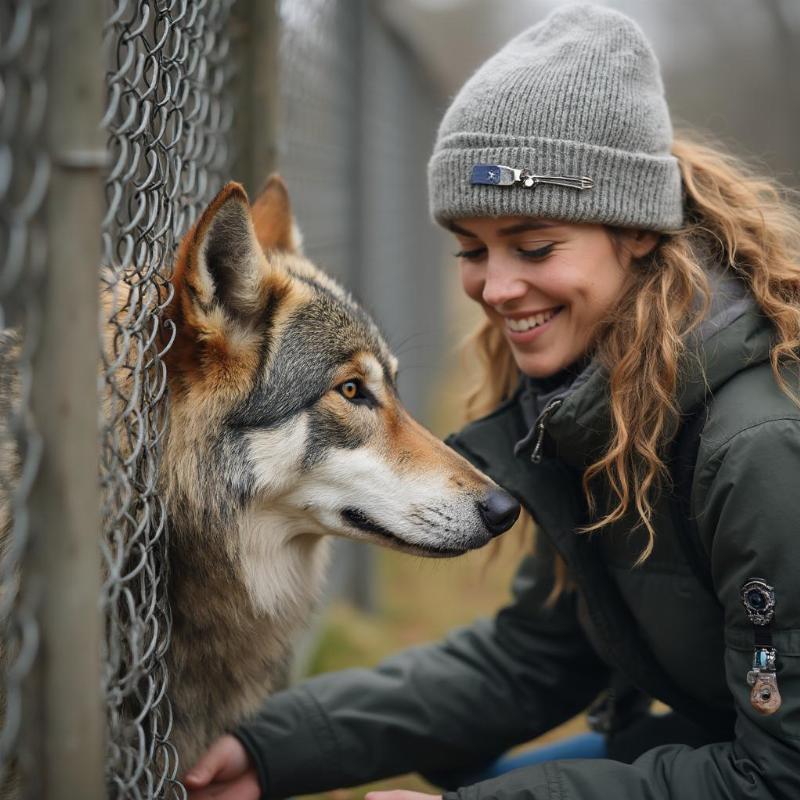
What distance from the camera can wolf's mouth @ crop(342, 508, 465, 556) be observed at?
2.22 metres

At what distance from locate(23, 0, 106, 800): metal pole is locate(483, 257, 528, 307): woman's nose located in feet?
3.92

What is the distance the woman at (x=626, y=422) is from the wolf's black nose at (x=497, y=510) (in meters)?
0.04

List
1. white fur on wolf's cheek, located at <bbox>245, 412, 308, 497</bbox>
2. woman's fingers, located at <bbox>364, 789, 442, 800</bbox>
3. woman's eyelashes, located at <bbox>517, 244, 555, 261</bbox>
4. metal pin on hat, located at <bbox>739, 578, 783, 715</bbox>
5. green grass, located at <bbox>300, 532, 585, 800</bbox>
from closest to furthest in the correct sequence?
metal pin on hat, located at <bbox>739, 578, 783, 715</bbox> < woman's fingers, located at <bbox>364, 789, 442, 800</bbox> < white fur on wolf's cheek, located at <bbox>245, 412, 308, 497</bbox> < woman's eyelashes, located at <bbox>517, 244, 555, 261</bbox> < green grass, located at <bbox>300, 532, 585, 800</bbox>

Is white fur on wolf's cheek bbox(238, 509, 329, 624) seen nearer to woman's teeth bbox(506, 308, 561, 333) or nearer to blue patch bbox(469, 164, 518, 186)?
woman's teeth bbox(506, 308, 561, 333)

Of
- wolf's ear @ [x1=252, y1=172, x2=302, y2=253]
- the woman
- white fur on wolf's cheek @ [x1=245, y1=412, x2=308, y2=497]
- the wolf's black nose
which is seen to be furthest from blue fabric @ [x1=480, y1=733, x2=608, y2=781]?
wolf's ear @ [x1=252, y1=172, x2=302, y2=253]

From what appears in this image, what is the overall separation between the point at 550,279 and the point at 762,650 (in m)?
0.94

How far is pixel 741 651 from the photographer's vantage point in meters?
1.86

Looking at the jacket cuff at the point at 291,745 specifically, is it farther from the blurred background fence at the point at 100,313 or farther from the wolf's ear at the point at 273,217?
the wolf's ear at the point at 273,217

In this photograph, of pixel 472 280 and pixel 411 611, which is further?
pixel 411 611

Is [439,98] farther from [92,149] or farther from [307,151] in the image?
[92,149]

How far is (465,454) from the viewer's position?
2465mm

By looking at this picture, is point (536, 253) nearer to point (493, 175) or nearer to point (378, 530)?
point (493, 175)

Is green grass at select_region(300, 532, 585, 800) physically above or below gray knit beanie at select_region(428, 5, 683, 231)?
below

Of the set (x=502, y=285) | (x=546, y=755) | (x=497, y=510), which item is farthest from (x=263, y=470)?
(x=546, y=755)
